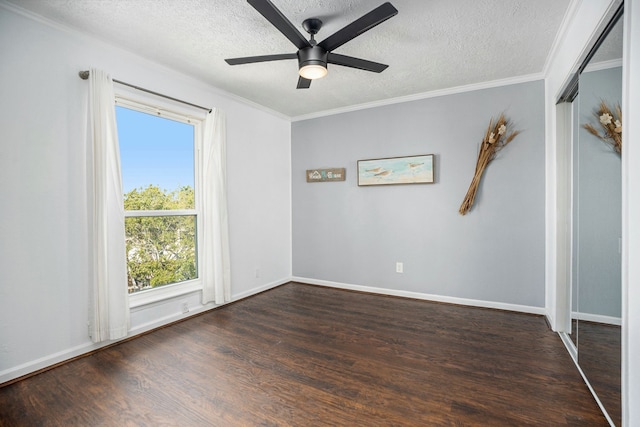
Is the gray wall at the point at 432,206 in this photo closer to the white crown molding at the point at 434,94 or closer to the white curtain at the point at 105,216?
the white crown molding at the point at 434,94

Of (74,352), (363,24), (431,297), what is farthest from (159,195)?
(431,297)

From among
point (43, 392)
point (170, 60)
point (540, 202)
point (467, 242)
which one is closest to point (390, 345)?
point (467, 242)

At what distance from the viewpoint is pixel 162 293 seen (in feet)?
9.89

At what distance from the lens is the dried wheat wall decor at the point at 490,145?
326cm

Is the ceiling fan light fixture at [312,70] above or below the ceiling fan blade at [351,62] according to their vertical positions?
below

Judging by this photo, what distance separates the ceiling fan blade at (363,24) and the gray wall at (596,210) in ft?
3.91

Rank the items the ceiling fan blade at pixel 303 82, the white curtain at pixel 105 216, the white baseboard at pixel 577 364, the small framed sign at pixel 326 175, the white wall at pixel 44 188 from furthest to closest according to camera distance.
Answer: the small framed sign at pixel 326 175
the ceiling fan blade at pixel 303 82
the white curtain at pixel 105 216
the white wall at pixel 44 188
the white baseboard at pixel 577 364

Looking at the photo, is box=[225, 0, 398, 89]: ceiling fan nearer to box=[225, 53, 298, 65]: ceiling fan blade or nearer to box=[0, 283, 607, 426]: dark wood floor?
box=[225, 53, 298, 65]: ceiling fan blade

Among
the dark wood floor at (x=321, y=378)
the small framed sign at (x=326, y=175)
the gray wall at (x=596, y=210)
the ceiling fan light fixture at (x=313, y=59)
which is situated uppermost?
the ceiling fan light fixture at (x=313, y=59)

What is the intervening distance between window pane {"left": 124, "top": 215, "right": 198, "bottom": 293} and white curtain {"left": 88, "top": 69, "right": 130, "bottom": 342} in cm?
29

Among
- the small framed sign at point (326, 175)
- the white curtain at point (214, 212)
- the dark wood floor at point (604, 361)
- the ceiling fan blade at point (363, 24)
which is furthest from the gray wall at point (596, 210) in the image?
the white curtain at point (214, 212)

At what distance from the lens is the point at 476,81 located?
3.35m

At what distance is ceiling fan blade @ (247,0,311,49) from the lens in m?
1.65

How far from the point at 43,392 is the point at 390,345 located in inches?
97.3
